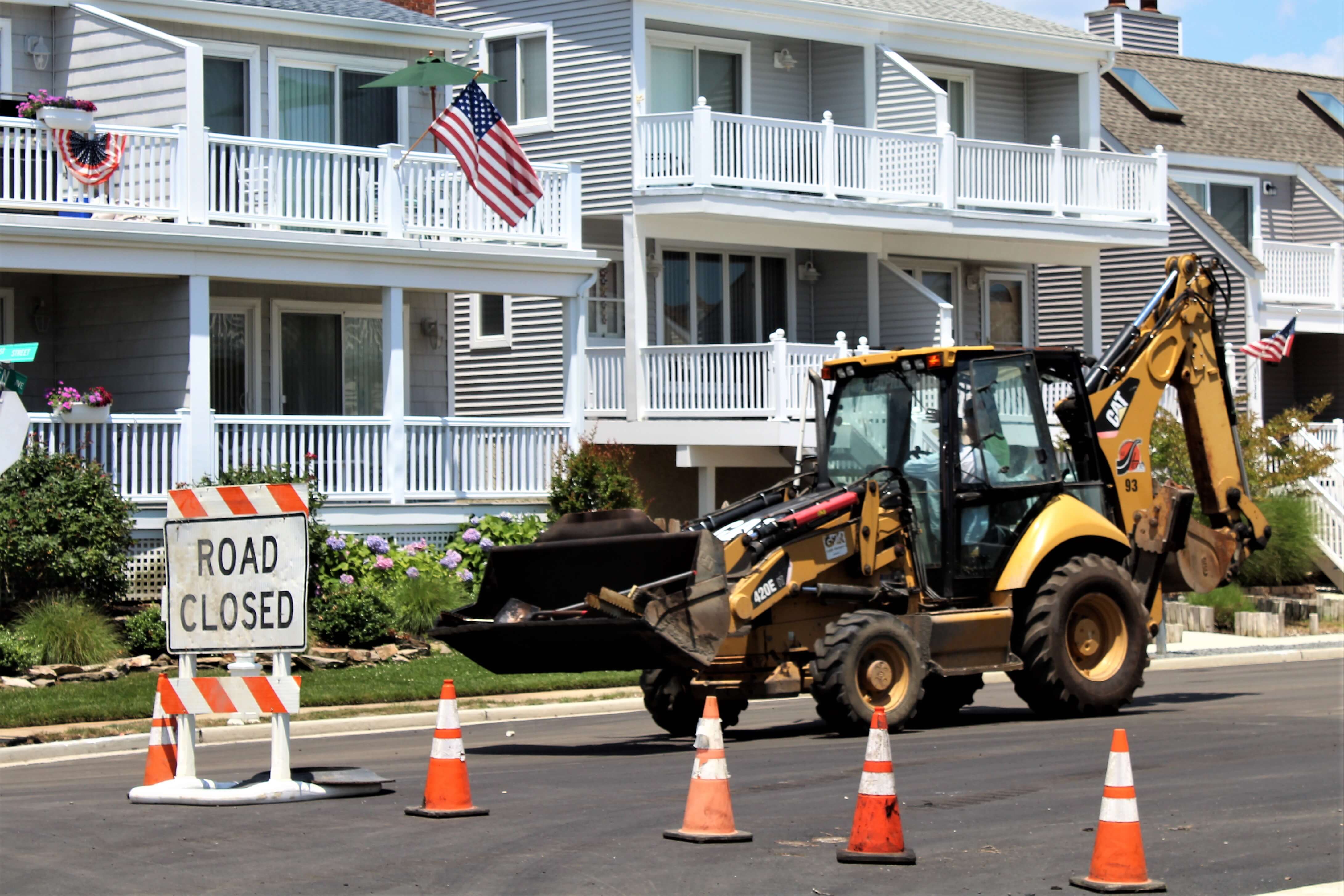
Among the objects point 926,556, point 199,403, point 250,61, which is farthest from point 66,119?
point 926,556

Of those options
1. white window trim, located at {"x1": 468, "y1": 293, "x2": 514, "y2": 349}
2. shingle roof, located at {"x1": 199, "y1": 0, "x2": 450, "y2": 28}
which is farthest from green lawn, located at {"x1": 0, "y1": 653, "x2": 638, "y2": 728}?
shingle roof, located at {"x1": 199, "y1": 0, "x2": 450, "y2": 28}

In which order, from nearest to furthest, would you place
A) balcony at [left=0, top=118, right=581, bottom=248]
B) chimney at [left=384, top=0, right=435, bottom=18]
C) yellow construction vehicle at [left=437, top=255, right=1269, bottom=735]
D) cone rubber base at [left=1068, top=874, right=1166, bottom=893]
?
cone rubber base at [left=1068, top=874, right=1166, bottom=893] < yellow construction vehicle at [left=437, top=255, right=1269, bottom=735] < balcony at [left=0, top=118, right=581, bottom=248] < chimney at [left=384, top=0, right=435, bottom=18]

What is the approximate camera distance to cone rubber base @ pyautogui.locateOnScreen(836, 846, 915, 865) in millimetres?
8961

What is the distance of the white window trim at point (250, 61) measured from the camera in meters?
25.4

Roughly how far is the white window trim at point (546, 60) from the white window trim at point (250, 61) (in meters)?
4.59

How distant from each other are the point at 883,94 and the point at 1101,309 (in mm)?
7431

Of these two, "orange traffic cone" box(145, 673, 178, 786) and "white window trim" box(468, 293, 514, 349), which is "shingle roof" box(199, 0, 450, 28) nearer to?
"white window trim" box(468, 293, 514, 349)

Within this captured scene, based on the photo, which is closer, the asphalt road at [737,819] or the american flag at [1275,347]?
the asphalt road at [737,819]

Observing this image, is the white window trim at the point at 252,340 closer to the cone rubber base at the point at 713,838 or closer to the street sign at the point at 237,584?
the street sign at the point at 237,584

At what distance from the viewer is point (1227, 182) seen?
3788 cm

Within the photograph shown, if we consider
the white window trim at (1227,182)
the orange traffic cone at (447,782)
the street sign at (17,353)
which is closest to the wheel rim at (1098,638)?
the orange traffic cone at (447,782)

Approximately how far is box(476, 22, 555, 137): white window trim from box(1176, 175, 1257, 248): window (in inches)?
571

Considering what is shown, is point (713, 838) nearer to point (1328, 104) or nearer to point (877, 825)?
point (877, 825)

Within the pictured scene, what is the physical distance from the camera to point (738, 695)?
47.5ft
